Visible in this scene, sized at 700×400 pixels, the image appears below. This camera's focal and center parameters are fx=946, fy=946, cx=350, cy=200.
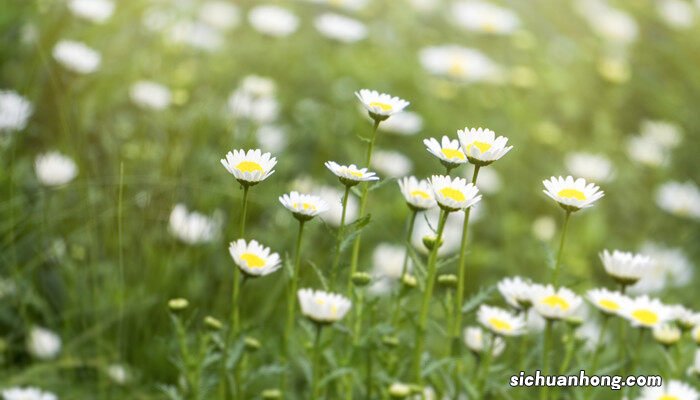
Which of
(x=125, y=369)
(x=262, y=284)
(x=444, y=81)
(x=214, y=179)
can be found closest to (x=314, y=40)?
(x=444, y=81)

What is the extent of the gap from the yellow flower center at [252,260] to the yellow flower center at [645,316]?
0.63 metres

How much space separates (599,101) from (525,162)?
A: 73cm

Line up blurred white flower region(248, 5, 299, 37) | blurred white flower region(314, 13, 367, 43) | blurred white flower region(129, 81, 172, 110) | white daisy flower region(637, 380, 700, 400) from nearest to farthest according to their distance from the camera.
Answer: white daisy flower region(637, 380, 700, 400) → blurred white flower region(129, 81, 172, 110) → blurred white flower region(248, 5, 299, 37) → blurred white flower region(314, 13, 367, 43)

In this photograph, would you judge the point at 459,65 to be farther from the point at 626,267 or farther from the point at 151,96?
the point at 626,267

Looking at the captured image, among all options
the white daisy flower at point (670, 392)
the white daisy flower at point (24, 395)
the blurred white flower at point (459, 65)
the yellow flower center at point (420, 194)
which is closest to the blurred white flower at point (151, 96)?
the white daisy flower at point (24, 395)

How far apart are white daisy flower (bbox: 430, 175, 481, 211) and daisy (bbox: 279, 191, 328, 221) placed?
0.53 feet

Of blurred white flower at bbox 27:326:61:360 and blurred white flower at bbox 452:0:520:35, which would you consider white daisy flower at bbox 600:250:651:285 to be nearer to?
blurred white flower at bbox 27:326:61:360

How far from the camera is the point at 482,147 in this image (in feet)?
4.47

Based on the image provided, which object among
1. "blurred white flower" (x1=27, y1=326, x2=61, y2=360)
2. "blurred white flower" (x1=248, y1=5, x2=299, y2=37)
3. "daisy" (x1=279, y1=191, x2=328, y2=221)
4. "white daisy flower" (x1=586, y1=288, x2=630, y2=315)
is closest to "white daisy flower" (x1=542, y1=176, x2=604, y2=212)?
"white daisy flower" (x1=586, y1=288, x2=630, y2=315)

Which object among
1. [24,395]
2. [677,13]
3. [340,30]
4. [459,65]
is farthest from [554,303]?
[677,13]

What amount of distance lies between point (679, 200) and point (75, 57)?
2258 millimetres

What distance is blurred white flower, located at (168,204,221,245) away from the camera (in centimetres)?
219

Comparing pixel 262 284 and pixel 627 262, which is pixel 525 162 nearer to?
pixel 262 284

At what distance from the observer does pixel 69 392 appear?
1.92 m
